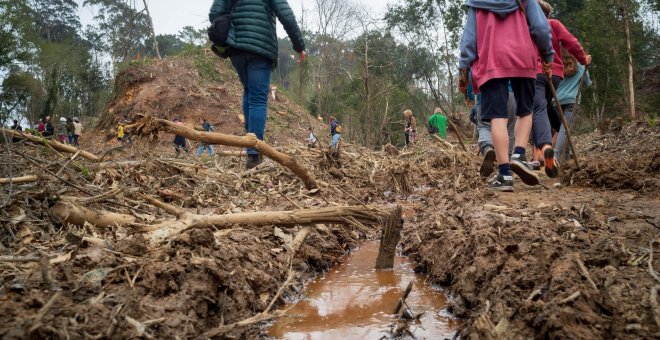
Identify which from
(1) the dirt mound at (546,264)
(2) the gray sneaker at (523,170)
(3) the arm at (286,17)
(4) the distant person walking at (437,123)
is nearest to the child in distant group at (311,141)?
(3) the arm at (286,17)

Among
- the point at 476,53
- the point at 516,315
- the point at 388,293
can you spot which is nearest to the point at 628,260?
the point at 516,315

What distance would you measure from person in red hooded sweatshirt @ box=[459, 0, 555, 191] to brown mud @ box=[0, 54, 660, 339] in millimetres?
338

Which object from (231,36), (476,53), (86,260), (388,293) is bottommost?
(388,293)

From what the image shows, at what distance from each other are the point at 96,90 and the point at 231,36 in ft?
112

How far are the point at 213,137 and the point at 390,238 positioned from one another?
1.30 meters

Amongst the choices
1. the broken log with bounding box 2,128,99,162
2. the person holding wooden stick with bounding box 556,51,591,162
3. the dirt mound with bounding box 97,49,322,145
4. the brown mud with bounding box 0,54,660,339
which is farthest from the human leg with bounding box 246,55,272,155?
the dirt mound with bounding box 97,49,322,145

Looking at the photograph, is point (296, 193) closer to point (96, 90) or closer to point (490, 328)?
point (490, 328)

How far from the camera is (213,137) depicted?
9.75 ft

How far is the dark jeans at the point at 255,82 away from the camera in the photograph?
169 inches

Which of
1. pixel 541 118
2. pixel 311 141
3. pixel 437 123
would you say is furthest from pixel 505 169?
pixel 311 141

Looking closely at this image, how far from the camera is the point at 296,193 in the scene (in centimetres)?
371

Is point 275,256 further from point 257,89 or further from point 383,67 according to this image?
point 383,67

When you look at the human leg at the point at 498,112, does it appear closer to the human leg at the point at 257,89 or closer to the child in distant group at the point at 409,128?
the human leg at the point at 257,89

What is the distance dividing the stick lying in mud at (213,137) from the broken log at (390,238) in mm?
1216
